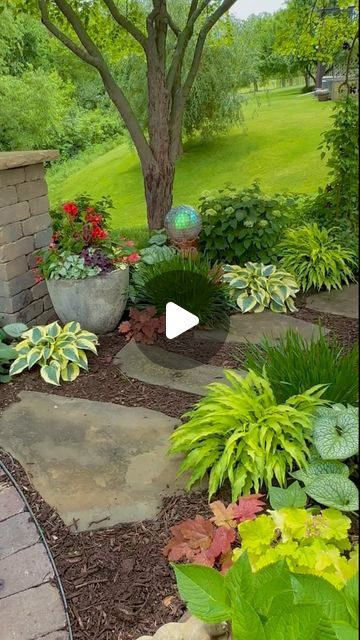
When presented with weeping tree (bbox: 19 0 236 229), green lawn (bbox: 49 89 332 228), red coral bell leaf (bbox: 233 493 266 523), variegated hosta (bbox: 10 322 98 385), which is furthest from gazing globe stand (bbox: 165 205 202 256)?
green lawn (bbox: 49 89 332 228)

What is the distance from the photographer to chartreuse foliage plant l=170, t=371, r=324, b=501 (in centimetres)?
203

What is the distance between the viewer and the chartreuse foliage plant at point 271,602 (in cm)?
115

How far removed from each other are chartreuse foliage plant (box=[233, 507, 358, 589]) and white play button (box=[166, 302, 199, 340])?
1977 mm

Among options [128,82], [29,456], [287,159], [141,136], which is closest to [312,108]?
[287,159]

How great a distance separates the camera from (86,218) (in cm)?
385

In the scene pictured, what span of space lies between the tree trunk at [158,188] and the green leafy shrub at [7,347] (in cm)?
264

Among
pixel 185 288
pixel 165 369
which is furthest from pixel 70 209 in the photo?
pixel 165 369

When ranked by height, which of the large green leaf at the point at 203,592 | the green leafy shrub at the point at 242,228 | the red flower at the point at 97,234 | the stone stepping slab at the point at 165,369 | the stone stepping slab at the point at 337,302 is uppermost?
the red flower at the point at 97,234

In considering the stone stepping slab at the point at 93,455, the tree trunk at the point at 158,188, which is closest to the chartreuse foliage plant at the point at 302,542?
the stone stepping slab at the point at 93,455

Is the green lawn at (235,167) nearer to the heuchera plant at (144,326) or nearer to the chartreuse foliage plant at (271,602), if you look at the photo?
the heuchera plant at (144,326)

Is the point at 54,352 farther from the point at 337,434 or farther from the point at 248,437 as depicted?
the point at 337,434

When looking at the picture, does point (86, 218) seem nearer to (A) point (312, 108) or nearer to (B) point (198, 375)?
(B) point (198, 375)

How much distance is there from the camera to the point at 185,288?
12.3 feet

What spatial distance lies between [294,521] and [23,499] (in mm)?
1104
